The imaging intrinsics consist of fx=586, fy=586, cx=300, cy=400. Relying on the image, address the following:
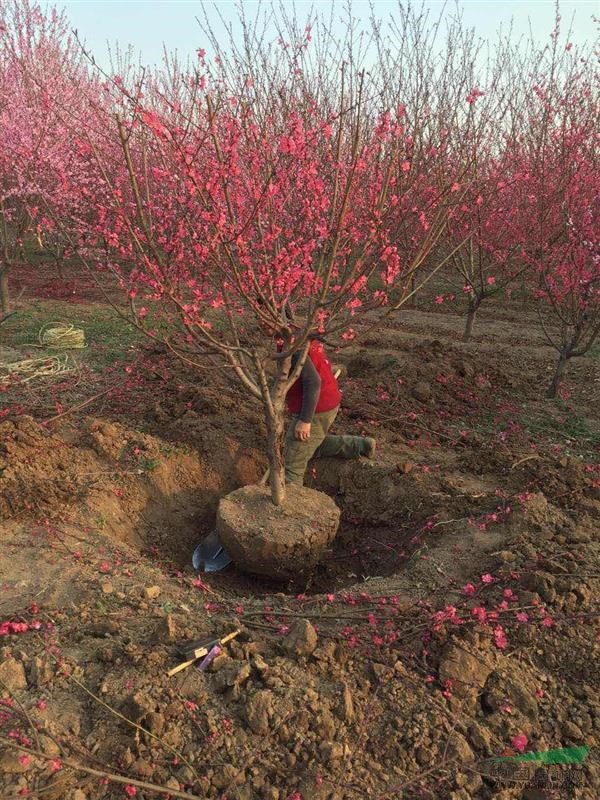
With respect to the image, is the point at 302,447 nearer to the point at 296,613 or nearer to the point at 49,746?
the point at 296,613

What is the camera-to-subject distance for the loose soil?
7.26 ft

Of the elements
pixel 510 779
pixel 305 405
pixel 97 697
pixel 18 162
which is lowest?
pixel 510 779

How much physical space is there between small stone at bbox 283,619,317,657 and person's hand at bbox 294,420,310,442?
177 centimetres

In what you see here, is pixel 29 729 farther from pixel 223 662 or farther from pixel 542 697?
pixel 542 697

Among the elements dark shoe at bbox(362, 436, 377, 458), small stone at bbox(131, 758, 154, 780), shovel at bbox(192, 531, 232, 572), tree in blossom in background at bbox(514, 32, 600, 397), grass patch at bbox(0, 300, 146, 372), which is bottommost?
shovel at bbox(192, 531, 232, 572)

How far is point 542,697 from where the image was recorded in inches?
105

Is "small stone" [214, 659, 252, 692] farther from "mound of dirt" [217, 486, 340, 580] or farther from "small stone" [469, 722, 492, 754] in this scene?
"mound of dirt" [217, 486, 340, 580]

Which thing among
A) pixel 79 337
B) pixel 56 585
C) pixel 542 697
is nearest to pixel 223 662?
pixel 56 585

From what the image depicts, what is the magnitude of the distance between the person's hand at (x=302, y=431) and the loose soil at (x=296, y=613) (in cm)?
79

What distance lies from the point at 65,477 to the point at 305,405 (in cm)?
182

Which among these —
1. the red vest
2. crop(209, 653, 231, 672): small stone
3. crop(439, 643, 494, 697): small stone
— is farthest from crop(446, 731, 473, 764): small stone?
the red vest

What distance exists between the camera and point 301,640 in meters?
2.66

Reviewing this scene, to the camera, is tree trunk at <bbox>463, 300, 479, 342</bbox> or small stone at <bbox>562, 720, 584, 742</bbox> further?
tree trunk at <bbox>463, 300, 479, 342</bbox>

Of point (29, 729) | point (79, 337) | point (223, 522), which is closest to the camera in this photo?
point (29, 729)
